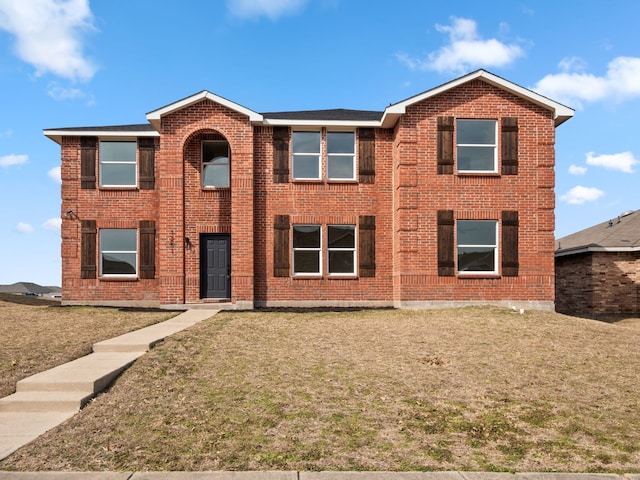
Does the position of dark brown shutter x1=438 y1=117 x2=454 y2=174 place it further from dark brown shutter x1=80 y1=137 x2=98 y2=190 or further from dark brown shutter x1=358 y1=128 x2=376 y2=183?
dark brown shutter x1=80 y1=137 x2=98 y2=190

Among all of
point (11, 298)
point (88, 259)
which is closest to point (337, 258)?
point (88, 259)

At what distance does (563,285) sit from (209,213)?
15808 millimetres

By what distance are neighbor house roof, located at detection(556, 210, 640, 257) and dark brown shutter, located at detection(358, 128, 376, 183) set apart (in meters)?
9.34

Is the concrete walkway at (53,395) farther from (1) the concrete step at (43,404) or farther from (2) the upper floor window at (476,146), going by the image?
(2) the upper floor window at (476,146)

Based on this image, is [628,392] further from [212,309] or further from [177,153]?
[177,153]

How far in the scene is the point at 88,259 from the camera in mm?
18141

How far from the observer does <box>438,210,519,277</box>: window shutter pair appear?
53.0 feet

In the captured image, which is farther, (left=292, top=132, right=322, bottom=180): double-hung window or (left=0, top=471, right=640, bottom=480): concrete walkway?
(left=292, top=132, right=322, bottom=180): double-hung window

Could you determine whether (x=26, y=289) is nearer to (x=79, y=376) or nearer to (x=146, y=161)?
(x=146, y=161)

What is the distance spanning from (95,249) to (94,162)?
133 inches

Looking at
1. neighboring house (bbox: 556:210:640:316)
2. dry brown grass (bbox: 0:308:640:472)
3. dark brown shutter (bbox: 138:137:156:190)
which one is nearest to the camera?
dry brown grass (bbox: 0:308:640:472)

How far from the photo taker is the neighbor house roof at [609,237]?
61.6 feet

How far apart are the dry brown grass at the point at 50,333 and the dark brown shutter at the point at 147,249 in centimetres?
218

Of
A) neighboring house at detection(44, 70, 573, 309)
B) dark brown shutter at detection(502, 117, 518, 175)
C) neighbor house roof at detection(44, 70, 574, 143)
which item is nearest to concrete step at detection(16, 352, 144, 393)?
neighboring house at detection(44, 70, 573, 309)
